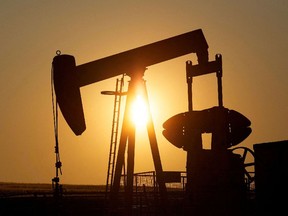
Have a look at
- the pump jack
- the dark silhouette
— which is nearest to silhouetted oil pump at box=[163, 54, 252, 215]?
the dark silhouette

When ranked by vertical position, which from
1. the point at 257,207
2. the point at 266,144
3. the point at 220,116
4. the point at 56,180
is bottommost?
the point at 257,207

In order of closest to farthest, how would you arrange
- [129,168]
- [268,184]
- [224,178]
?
[268,184], [224,178], [129,168]

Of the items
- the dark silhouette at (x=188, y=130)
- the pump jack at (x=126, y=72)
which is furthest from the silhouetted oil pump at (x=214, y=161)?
the pump jack at (x=126, y=72)

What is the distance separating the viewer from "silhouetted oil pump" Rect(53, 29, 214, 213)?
10.9 m

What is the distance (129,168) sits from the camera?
11.1 m

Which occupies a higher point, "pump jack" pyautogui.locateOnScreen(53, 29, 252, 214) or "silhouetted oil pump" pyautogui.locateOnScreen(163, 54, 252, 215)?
"pump jack" pyautogui.locateOnScreen(53, 29, 252, 214)

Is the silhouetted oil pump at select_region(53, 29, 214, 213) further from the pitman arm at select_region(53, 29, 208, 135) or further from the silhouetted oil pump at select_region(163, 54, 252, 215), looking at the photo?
the silhouetted oil pump at select_region(163, 54, 252, 215)

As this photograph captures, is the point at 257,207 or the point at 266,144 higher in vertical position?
the point at 266,144

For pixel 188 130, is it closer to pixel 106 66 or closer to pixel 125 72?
pixel 125 72

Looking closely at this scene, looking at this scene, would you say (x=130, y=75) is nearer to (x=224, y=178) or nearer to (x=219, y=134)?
(x=219, y=134)

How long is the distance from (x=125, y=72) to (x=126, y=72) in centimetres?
Answer: 3

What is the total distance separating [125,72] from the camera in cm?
1164

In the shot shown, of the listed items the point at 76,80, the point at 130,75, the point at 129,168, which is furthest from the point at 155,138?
the point at 76,80

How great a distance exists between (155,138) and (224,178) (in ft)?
8.33
